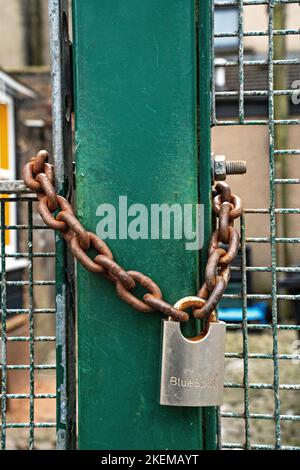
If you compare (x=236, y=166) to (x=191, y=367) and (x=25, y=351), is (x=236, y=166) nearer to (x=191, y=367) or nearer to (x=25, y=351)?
(x=191, y=367)

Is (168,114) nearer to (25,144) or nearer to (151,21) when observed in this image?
(151,21)

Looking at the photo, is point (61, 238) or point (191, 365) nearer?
point (191, 365)

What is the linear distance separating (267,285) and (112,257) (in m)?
5.60

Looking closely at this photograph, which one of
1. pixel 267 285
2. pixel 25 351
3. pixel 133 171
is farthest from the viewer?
pixel 267 285

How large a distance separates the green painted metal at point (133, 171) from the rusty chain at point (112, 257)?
2.9 inches

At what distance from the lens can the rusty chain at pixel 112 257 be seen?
126 cm

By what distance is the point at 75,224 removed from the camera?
128 centimetres

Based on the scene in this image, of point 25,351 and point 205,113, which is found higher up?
point 205,113

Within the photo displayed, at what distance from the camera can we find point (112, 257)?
1318 mm

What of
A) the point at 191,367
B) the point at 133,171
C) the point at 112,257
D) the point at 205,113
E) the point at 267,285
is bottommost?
the point at 267,285

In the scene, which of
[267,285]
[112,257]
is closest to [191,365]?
[112,257]

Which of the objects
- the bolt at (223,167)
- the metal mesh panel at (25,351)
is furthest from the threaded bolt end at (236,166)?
the metal mesh panel at (25,351)

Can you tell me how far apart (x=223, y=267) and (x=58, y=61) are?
618 mm

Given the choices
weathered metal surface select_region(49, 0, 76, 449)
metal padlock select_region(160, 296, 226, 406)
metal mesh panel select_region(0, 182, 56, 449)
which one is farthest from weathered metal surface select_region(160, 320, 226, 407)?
metal mesh panel select_region(0, 182, 56, 449)
